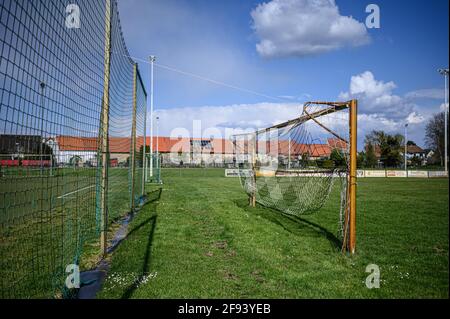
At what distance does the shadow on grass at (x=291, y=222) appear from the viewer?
661 cm

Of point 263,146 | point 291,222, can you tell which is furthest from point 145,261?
point 263,146

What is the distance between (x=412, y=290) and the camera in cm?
380

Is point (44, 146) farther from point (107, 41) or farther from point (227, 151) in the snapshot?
point (227, 151)

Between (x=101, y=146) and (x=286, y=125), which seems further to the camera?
(x=286, y=125)

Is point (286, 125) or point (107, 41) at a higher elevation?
point (107, 41)

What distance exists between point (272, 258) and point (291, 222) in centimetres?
341

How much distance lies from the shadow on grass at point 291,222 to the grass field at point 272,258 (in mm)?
24

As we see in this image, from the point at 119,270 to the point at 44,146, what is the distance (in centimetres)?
186

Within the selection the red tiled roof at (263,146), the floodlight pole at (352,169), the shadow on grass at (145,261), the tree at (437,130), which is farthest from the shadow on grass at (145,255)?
the tree at (437,130)

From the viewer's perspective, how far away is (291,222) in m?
8.34

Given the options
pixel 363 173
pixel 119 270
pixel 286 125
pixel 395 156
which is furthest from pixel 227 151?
pixel 119 270

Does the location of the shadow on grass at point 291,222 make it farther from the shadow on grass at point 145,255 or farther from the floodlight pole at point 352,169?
the shadow on grass at point 145,255
